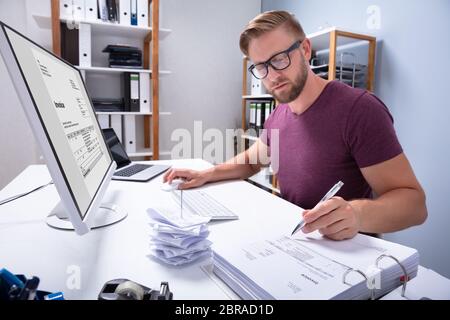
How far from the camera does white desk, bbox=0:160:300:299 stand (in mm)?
525

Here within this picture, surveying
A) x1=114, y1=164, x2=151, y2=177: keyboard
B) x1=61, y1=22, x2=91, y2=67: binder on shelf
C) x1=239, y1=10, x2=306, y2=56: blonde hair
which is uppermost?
x1=61, y1=22, x2=91, y2=67: binder on shelf

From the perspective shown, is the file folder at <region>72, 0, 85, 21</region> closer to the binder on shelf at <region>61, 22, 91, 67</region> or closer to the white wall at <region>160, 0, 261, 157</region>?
the binder on shelf at <region>61, 22, 91, 67</region>

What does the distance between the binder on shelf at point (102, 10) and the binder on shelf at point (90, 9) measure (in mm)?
31

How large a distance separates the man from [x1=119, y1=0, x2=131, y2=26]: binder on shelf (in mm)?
1584

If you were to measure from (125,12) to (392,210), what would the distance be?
2.35 meters

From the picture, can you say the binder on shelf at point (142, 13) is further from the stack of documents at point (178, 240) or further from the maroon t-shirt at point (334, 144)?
the stack of documents at point (178, 240)

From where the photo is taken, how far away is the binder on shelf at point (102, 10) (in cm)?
231

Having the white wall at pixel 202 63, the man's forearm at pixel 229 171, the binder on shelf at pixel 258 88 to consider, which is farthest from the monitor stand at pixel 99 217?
the white wall at pixel 202 63

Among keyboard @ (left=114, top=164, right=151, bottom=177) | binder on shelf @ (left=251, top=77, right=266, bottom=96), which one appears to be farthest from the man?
binder on shelf @ (left=251, top=77, right=266, bottom=96)

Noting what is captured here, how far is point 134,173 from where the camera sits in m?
1.36

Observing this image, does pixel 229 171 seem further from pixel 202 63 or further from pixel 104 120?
pixel 202 63
